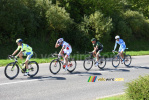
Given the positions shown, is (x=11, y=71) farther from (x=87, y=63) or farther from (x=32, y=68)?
(x=87, y=63)

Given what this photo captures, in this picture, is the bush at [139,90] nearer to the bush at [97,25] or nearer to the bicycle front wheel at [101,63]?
the bicycle front wheel at [101,63]

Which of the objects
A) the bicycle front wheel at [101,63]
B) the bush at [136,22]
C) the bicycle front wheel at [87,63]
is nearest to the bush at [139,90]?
the bicycle front wheel at [87,63]

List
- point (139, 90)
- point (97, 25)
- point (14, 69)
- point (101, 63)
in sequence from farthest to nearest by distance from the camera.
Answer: point (97, 25) < point (101, 63) < point (14, 69) < point (139, 90)

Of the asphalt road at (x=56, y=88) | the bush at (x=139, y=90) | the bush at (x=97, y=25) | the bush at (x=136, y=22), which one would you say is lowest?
the asphalt road at (x=56, y=88)

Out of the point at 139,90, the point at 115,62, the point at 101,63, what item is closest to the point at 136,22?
the point at 115,62

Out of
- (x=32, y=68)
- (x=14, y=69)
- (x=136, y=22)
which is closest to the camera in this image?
(x=14, y=69)

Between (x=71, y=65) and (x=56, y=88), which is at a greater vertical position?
(x=71, y=65)

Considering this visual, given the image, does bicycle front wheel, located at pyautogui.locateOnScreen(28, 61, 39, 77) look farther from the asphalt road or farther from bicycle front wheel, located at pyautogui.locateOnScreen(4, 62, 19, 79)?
bicycle front wheel, located at pyautogui.locateOnScreen(4, 62, 19, 79)

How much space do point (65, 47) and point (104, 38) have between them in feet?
62.2

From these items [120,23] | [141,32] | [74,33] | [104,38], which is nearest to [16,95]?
[74,33]

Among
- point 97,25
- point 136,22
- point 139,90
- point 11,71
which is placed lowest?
point 139,90

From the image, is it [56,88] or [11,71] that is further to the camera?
[11,71]

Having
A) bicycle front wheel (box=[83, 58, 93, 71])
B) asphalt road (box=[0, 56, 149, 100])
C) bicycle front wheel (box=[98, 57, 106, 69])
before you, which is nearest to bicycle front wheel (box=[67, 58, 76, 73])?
bicycle front wheel (box=[83, 58, 93, 71])

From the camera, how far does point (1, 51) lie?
20625 mm
